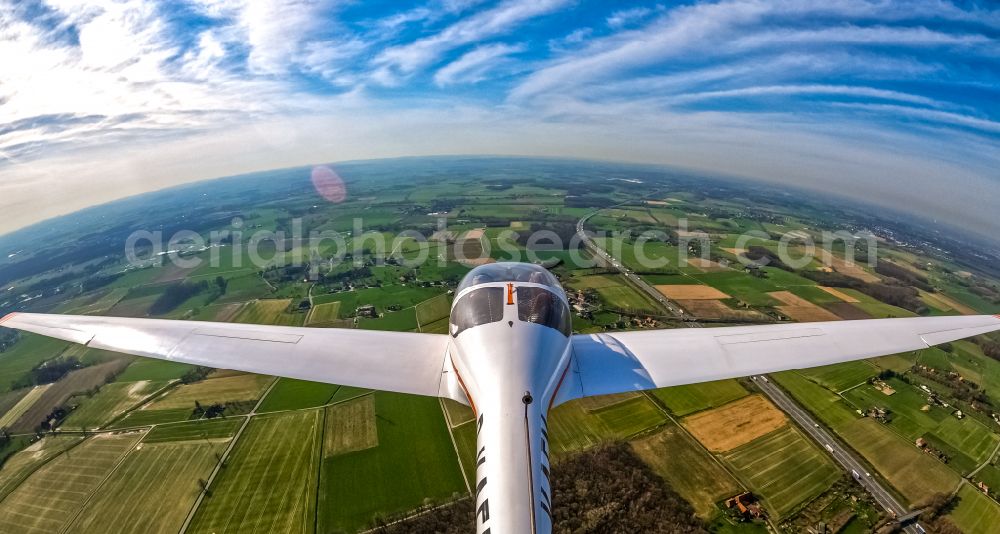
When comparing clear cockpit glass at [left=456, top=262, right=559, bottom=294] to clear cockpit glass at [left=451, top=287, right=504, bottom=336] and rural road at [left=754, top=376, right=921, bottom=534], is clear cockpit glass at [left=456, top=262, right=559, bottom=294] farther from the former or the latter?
rural road at [left=754, top=376, right=921, bottom=534]

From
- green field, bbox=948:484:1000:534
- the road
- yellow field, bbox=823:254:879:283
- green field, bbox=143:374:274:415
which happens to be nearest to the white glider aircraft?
green field, bbox=948:484:1000:534

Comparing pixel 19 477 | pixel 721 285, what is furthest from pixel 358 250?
pixel 721 285

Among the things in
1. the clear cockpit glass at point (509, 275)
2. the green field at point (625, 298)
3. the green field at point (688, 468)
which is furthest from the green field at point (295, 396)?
the green field at point (625, 298)

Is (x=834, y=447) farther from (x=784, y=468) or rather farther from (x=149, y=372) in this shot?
(x=149, y=372)

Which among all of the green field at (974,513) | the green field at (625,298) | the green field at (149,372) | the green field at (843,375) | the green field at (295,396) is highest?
the green field at (625,298)

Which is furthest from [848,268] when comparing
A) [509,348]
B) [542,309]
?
[509,348]

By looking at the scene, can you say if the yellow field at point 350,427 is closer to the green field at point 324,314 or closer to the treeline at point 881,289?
the green field at point 324,314
